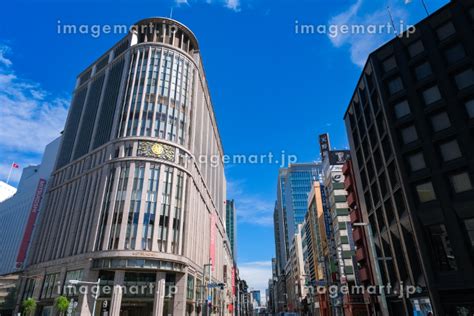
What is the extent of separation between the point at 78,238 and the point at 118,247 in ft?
27.9

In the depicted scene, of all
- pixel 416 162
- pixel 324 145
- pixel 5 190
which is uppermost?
pixel 5 190

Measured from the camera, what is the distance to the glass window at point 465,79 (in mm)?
28611

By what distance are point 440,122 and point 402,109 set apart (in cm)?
453

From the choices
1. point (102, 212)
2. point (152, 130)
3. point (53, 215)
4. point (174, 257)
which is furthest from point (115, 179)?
point (53, 215)

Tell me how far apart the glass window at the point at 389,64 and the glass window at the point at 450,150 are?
11882mm

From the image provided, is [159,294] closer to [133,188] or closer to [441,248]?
[133,188]

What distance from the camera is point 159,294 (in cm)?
3819

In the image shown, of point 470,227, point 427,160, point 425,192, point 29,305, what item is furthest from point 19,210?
point 470,227

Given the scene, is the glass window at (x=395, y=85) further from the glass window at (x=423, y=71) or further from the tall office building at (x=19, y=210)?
the tall office building at (x=19, y=210)

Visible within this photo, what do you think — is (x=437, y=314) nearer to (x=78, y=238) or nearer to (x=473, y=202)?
(x=473, y=202)

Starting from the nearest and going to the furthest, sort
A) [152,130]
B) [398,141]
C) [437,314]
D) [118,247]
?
[437,314] → [398,141] → [118,247] → [152,130]

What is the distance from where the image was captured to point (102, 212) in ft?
135

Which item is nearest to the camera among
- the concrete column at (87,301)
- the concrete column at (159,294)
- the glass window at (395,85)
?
the glass window at (395,85)

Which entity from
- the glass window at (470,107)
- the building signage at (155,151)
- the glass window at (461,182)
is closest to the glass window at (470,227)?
the glass window at (461,182)
